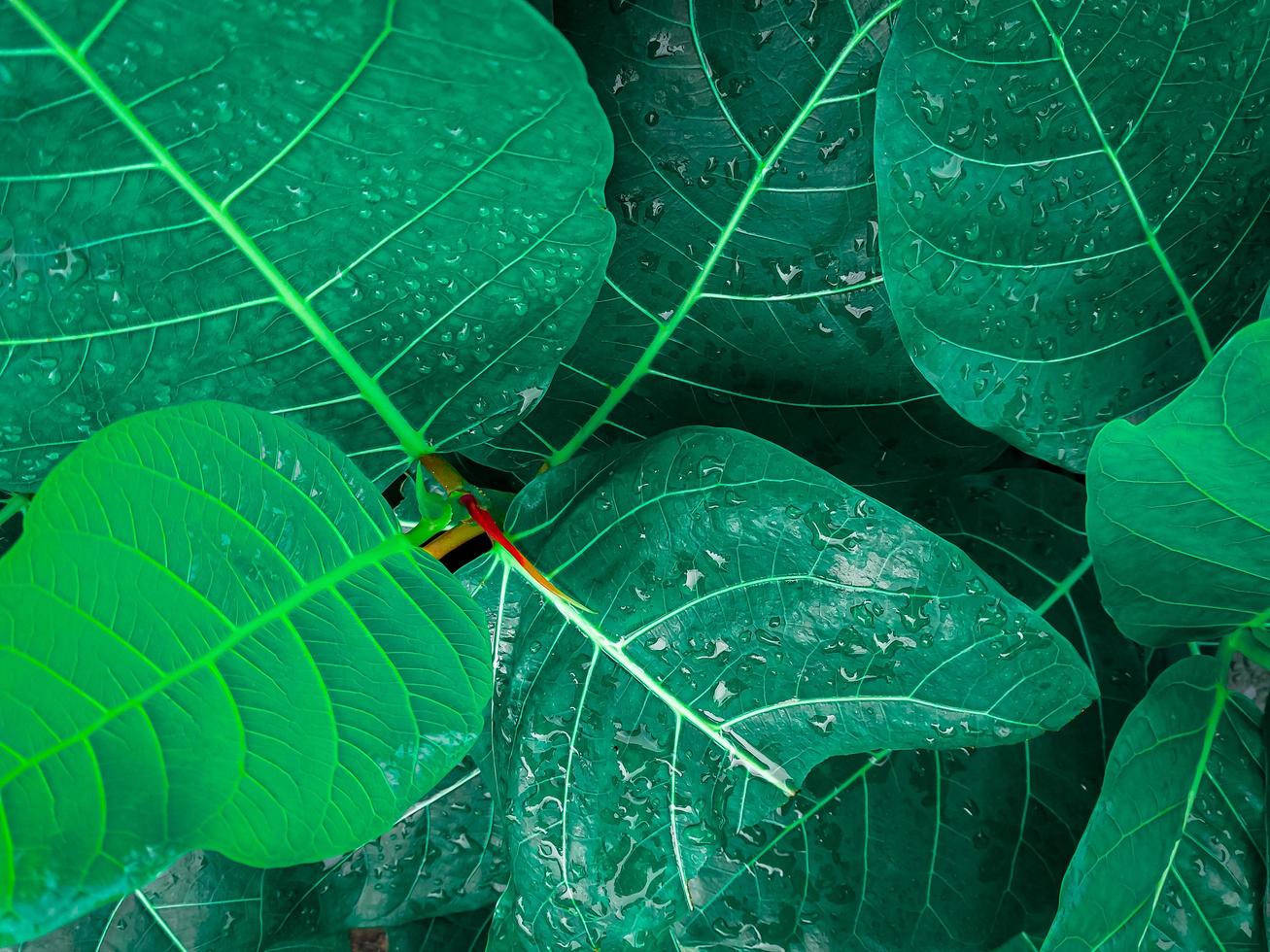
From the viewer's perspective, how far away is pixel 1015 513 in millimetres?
795

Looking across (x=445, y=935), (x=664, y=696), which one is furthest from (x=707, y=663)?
(x=445, y=935)

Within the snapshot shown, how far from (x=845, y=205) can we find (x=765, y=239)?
0.06 meters

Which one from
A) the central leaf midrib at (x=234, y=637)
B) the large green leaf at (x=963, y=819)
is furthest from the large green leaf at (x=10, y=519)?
the large green leaf at (x=963, y=819)

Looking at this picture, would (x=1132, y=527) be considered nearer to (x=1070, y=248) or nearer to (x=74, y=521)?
(x=1070, y=248)

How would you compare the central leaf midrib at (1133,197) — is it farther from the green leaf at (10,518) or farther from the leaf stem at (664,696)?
the green leaf at (10,518)

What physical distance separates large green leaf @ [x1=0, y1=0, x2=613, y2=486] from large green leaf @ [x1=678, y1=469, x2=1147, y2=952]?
44 cm

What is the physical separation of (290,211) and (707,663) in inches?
14.8

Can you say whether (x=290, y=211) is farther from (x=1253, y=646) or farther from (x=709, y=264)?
(x=1253, y=646)

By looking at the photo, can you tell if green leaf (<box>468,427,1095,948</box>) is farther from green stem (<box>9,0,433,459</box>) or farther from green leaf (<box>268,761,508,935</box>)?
green leaf (<box>268,761,508,935</box>)

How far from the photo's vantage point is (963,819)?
0.77m

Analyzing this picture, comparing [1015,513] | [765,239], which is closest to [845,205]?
[765,239]

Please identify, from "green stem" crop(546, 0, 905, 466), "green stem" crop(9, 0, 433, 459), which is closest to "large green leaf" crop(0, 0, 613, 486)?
"green stem" crop(9, 0, 433, 459)

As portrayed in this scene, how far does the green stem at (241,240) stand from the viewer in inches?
15.6

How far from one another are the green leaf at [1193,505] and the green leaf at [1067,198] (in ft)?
0.40
